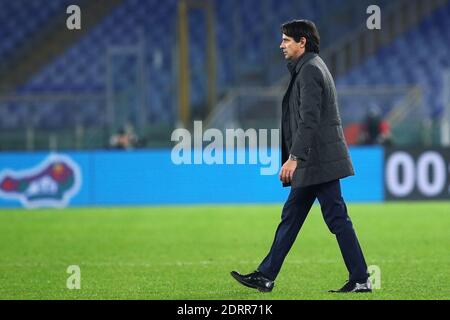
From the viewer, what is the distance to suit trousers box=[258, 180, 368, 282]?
28.9ft

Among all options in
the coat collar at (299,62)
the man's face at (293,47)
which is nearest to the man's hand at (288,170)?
the coat collar at (299,62)

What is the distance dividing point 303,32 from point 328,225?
1562mm

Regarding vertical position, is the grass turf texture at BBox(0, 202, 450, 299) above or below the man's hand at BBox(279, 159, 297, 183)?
below

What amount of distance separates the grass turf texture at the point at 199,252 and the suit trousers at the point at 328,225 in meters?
0.25

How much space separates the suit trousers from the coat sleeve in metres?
0.38

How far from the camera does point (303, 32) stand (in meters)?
8.80

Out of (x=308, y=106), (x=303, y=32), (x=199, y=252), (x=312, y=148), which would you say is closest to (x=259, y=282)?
(x=312, y=148)

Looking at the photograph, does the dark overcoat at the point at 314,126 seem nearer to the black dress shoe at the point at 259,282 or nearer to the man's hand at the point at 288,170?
the man's hand at the point at 288,170

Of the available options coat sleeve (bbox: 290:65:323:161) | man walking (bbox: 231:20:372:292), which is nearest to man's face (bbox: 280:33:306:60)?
man walking (bbox: 231:20:372:292)

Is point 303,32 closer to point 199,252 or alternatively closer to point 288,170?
point 288,170

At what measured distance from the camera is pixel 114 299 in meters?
8.78

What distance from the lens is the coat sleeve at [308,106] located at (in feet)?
28.2

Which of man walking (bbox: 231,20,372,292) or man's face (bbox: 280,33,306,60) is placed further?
man's face (bbox: 280,33,306,60)

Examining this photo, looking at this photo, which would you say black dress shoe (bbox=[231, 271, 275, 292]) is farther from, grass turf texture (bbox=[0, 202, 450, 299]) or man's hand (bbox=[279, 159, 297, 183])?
man's hand (bbox=[279, 159, 297, 183])
